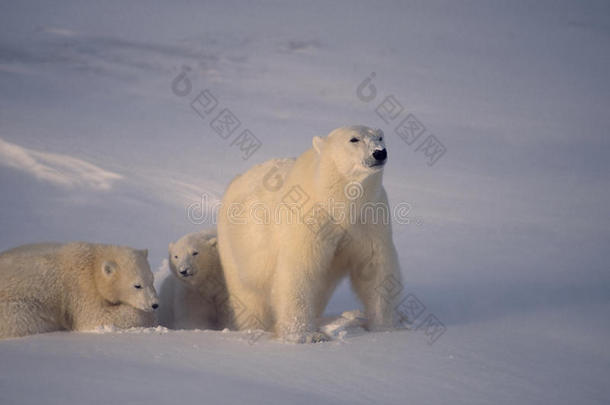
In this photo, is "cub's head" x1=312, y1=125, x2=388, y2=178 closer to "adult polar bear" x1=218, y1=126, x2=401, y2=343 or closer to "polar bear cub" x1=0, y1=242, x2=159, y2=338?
"adult polar bear" x1=218, y1=126, x2=401, y2=343

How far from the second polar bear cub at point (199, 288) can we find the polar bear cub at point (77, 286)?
3.55 ft

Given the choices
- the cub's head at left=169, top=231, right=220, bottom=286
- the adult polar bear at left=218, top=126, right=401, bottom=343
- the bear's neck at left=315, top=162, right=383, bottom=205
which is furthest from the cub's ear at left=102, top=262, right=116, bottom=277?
the bear's neck at left=315, top=162, right=383, bottom=205

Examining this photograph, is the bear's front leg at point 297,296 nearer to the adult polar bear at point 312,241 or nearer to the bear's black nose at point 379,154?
the adult polar bear at point 312,241

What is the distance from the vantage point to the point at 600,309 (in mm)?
7496

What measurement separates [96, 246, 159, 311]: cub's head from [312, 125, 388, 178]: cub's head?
6.82 ft

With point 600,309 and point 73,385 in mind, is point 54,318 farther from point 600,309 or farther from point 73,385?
point 600,309

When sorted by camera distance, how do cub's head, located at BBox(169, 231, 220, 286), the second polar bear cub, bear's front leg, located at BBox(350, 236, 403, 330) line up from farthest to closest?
the second polar bear cub, cub's head, located at BBox(169, 231, 220, 286), bear's front leg, located at BBox(350, 236, 403, 330)

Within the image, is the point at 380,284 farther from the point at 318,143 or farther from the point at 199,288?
the point at 199,288

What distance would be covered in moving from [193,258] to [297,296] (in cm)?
196

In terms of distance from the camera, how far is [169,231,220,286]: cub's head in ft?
25.2

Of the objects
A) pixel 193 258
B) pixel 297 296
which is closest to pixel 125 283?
pixel 193 258

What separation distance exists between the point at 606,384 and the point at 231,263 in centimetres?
380

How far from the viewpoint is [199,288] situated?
7965 millimetres

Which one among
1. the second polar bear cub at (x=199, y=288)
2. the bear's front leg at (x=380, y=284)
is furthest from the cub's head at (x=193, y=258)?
the bear's front leg at (x=380, y=284)
